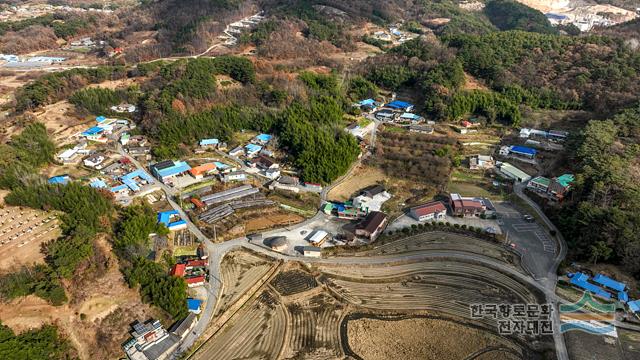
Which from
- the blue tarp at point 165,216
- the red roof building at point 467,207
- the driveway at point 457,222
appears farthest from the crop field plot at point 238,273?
the red roof building at point 467,207

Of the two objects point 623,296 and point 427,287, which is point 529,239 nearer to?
point 623,296

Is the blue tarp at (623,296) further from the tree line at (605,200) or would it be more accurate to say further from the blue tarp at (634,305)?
the tree line at (605,200)

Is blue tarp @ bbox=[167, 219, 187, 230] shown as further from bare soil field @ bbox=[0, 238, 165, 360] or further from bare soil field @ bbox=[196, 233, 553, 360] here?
bare soil field @ bbox=[196, 233, 553, 360]

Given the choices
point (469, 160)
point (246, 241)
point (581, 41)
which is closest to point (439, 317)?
point (246, 241)

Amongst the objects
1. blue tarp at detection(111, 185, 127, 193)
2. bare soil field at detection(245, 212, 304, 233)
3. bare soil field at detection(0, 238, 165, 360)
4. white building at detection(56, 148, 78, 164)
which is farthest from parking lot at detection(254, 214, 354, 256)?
white building at detection(56, 148, 78, 164)

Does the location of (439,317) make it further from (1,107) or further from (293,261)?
(1,107)

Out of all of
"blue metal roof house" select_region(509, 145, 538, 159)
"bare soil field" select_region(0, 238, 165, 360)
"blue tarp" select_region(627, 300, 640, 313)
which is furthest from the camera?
"blue metal roof house" select_region(509, 145, 538, 159)

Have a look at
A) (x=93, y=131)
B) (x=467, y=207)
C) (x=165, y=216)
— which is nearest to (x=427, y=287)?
(x=467, y=207)
